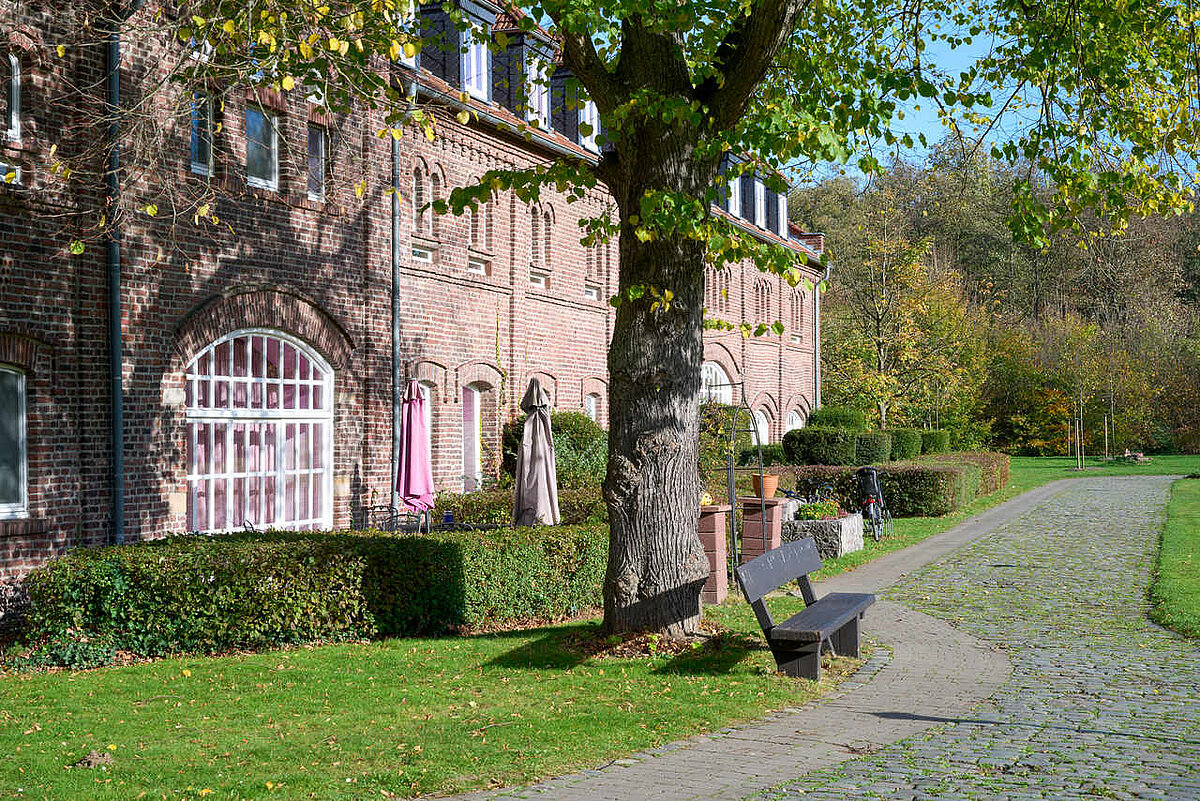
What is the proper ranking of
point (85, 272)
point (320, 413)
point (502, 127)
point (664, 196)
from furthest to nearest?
point (502, 127)
point (320, 413)
point (85, 272)
point (664, 196)

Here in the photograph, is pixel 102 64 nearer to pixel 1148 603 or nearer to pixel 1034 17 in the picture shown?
pixel 1034 17

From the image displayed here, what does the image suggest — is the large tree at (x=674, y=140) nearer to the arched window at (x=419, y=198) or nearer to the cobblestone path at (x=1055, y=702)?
the cobblestone path at (x=1055, y=702)

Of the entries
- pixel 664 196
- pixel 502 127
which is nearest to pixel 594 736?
pixel 664 196

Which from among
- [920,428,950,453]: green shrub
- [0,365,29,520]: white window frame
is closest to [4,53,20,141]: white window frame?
[0,365,29,520]: white window frame

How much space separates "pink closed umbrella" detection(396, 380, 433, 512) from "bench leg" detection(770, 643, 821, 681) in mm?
7079

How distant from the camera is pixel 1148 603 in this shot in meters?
12.3

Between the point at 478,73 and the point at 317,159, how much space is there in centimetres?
427

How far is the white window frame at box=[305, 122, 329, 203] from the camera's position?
14.8 metres

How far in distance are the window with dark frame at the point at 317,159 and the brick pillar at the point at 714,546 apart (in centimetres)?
704

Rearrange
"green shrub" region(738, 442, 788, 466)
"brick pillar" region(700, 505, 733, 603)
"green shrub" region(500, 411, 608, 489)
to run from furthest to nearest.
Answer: "green shrub" region(738, 442, 788, 466)
"green shrub" region(500, 411, 608, 489)
"brick pillar" region(700, 505, 733, 603)

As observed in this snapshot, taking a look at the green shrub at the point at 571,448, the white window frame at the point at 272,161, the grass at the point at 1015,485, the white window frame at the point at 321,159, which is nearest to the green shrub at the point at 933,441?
the grass at the point at 1015,485

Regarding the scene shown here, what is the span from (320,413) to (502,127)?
Answer: 20.0ft

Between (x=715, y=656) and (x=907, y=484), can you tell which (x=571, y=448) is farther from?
(x=715, y=656)

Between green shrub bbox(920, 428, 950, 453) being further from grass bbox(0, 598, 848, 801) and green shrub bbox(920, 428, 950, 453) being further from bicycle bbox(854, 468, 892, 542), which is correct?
grass bbox(0, 598, 848, 801)
